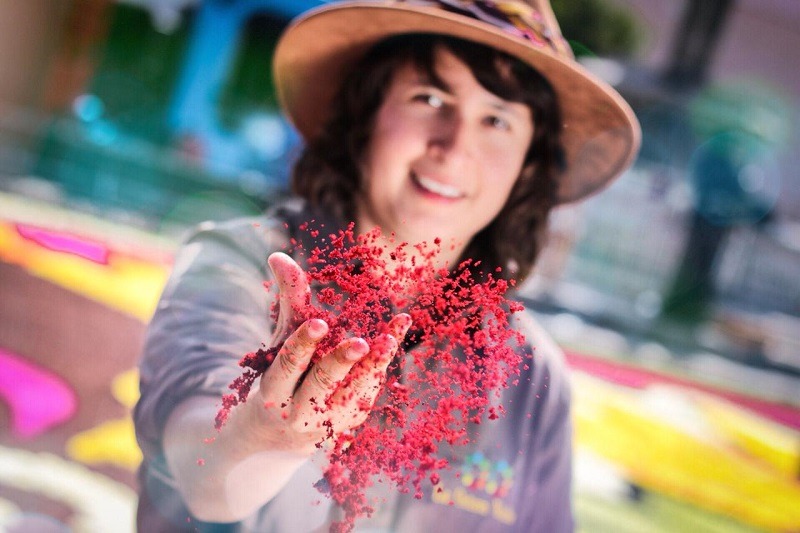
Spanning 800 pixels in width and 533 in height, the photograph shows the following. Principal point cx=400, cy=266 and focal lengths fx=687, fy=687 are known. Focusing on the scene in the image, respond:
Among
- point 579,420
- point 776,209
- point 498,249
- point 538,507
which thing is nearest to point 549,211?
point 498,249

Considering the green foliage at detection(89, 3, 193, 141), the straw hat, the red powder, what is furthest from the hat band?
the green foliage at detection(89, 3, 193, 141)

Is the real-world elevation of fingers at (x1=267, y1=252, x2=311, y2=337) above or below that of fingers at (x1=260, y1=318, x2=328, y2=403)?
above

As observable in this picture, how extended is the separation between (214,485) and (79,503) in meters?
0.37

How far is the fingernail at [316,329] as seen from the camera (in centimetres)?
27

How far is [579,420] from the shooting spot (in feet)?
2.52

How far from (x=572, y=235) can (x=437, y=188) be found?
0.14 meters

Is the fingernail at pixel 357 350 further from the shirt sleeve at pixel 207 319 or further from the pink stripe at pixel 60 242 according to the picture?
the pink stripe at pixel 60 242

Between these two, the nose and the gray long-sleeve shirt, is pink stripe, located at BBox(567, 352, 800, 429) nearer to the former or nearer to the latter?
the gray long-sleeve shirt

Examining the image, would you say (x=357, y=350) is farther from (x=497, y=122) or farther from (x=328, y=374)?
(x=497, y=122)

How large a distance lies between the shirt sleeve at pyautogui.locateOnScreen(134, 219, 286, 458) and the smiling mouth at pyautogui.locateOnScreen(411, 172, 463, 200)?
0.07 meters

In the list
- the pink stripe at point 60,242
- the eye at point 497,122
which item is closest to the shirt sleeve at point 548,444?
the eye at point 497,122

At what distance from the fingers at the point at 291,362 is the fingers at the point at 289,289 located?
0.01 m

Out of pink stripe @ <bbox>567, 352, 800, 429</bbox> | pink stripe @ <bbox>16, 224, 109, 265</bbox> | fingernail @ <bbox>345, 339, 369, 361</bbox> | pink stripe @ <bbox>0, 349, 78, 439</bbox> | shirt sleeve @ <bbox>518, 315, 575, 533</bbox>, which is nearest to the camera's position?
fingernail @ <bbox>345, 339, 369, 361</bbox>

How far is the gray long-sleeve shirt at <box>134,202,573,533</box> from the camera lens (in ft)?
1.08
